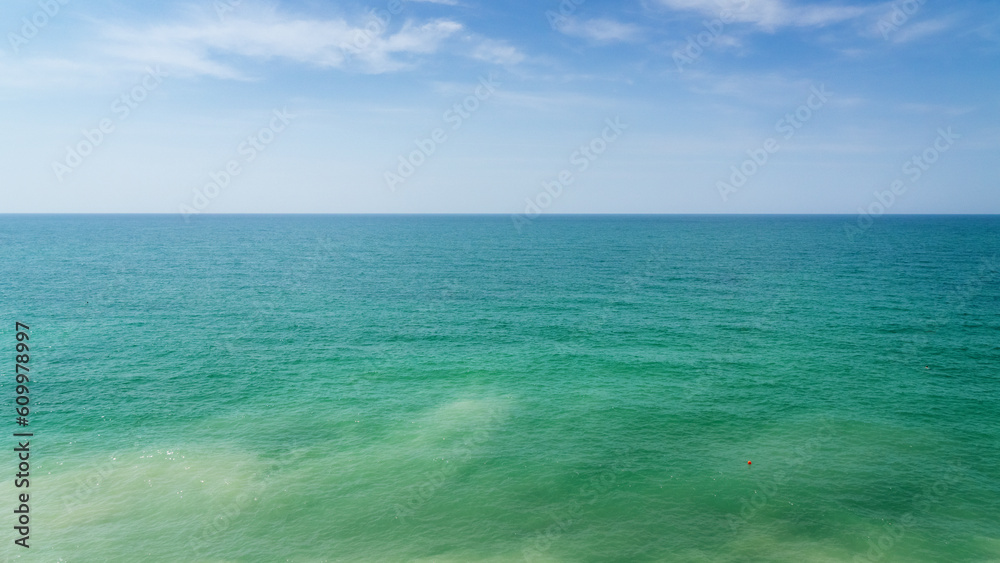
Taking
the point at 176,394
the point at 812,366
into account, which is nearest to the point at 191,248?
the point at 176,394

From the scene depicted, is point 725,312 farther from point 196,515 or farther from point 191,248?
point 191,248

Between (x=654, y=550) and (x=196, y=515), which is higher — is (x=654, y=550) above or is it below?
below

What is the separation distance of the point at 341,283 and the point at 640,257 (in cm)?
7411

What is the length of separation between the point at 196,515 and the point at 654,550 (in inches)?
920

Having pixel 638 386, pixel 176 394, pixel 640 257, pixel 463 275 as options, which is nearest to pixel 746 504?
pixel 638 386

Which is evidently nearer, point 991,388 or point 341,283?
point 991,388

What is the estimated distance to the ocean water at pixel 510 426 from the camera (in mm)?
26484

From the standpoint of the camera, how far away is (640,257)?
133 meters

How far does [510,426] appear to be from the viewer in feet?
126

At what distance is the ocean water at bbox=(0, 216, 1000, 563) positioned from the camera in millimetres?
26484

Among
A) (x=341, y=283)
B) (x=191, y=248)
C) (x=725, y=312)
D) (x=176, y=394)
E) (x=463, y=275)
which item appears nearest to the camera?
(x=176, y=394)

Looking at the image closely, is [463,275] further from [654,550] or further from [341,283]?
[654,550]

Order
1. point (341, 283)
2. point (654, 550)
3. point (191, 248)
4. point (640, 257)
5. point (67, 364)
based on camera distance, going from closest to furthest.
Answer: point (654, 550) → point (67, 364) → point (341, 283) → point (640, 257) → point (191, 248)

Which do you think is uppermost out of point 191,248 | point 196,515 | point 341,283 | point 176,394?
point 191,248
